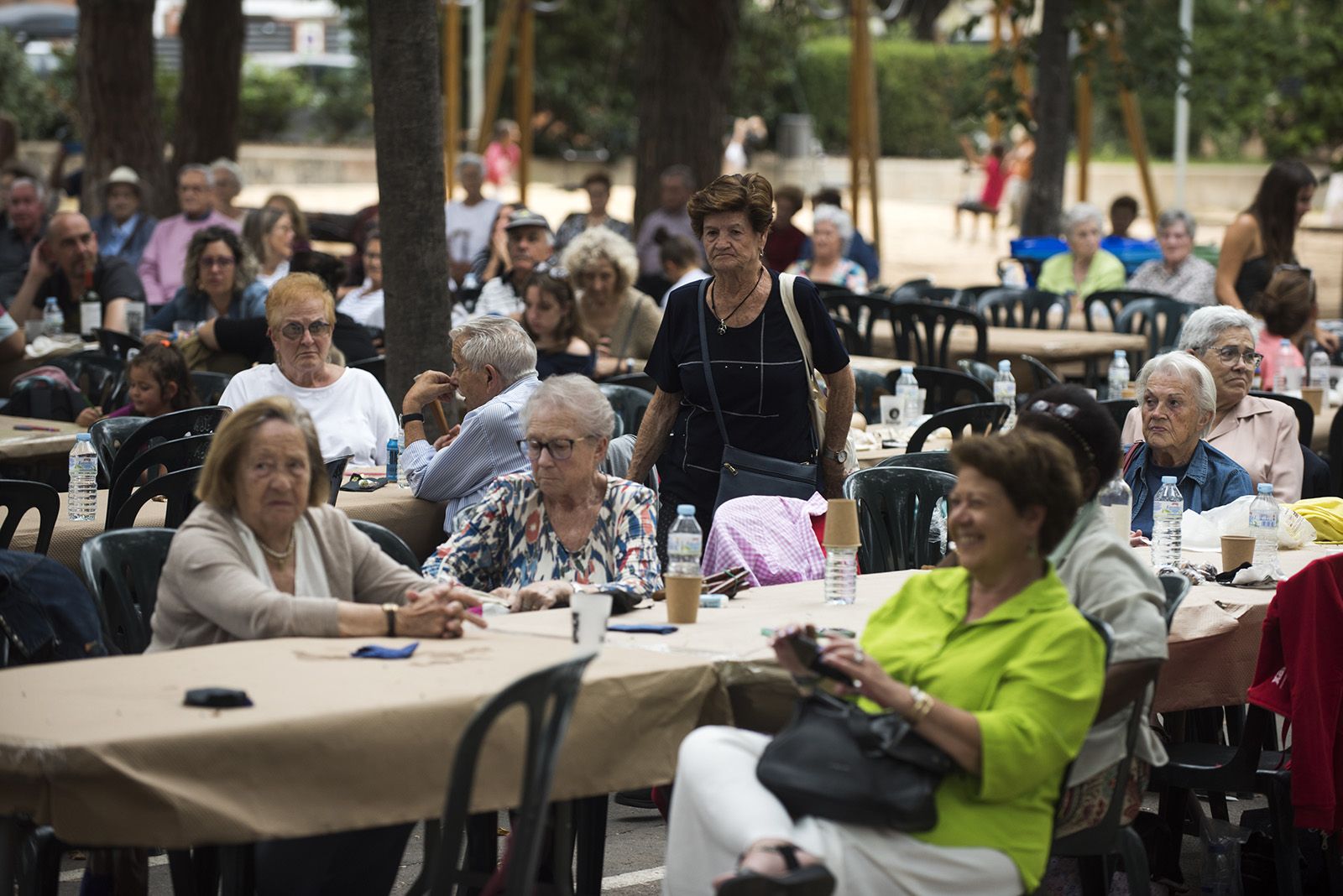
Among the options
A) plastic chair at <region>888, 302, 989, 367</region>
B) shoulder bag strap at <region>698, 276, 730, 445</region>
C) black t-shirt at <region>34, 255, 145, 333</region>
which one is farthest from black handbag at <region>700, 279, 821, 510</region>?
black t-shirt at <region>34, 255, 145, 333</region>

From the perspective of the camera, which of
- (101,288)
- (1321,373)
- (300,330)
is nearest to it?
(300,330)

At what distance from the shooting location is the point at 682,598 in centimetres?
475

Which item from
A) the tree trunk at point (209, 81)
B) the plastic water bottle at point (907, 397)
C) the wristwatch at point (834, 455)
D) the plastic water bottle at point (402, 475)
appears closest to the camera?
the wristwatch at point (834, 455)

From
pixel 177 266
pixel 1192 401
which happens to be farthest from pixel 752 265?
pixel 177 266

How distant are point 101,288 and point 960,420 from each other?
6318mm

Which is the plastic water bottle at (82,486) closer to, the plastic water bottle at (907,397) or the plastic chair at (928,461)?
the plastic chair at (928,461)

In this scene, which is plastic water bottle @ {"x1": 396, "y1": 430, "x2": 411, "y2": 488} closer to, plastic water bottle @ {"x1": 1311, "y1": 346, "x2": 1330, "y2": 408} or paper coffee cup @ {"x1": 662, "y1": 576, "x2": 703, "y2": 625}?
paper coffee cup @ {"x1": 662, "y1": 576, "x2": 703, "y2": 625}

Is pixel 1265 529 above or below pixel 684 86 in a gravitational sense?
below

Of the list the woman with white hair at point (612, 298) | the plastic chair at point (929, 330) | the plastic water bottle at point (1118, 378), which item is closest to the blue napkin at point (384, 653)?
the plastic water bottle at point (1118, 378)

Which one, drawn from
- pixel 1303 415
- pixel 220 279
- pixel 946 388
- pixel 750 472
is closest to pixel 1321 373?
pixel 1303 415

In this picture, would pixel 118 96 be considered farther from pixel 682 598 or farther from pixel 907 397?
pixel 682 598

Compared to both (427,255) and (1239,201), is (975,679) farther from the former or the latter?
(1239,201)

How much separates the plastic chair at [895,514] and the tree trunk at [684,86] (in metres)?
9.07

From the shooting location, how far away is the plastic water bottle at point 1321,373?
31.2 ft
